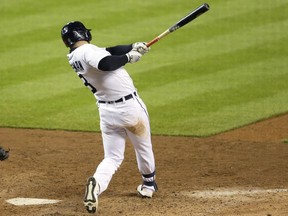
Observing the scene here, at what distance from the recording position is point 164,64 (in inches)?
625

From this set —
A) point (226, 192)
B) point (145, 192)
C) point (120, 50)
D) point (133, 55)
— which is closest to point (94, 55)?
point (133, 55)

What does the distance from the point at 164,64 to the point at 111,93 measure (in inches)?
278

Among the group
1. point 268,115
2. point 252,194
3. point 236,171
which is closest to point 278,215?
point 252,194

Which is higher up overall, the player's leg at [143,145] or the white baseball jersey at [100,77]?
the white baseball jersey at [100,77]

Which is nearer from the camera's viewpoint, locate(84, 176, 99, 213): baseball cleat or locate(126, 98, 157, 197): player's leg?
locate(84, 176, 99, 213): baseball cleat

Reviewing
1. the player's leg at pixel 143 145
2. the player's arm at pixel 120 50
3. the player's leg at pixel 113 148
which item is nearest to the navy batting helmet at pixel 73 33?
the player's arm at pixel 120 50

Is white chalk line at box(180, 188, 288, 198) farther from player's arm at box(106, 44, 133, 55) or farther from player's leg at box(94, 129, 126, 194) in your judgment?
player's arm at box(106, 44, 133, 55)

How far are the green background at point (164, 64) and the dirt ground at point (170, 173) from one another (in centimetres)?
63

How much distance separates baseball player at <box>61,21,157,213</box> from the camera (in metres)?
8.70

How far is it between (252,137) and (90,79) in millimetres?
3930

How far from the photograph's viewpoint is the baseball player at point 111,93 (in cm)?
870

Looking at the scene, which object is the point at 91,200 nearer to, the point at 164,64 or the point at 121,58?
the point at 121,58

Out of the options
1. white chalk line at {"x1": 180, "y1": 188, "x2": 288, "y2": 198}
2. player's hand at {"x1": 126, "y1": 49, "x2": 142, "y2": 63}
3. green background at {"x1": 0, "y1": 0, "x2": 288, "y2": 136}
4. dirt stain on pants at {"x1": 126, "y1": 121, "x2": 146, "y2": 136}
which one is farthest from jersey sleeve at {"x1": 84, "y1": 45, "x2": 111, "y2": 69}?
green background at {"x1": 0, "y1": 0, "x2": 288, "y2": 136}

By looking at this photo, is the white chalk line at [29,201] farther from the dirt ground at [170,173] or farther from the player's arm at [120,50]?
the player's arm at [120,50]
